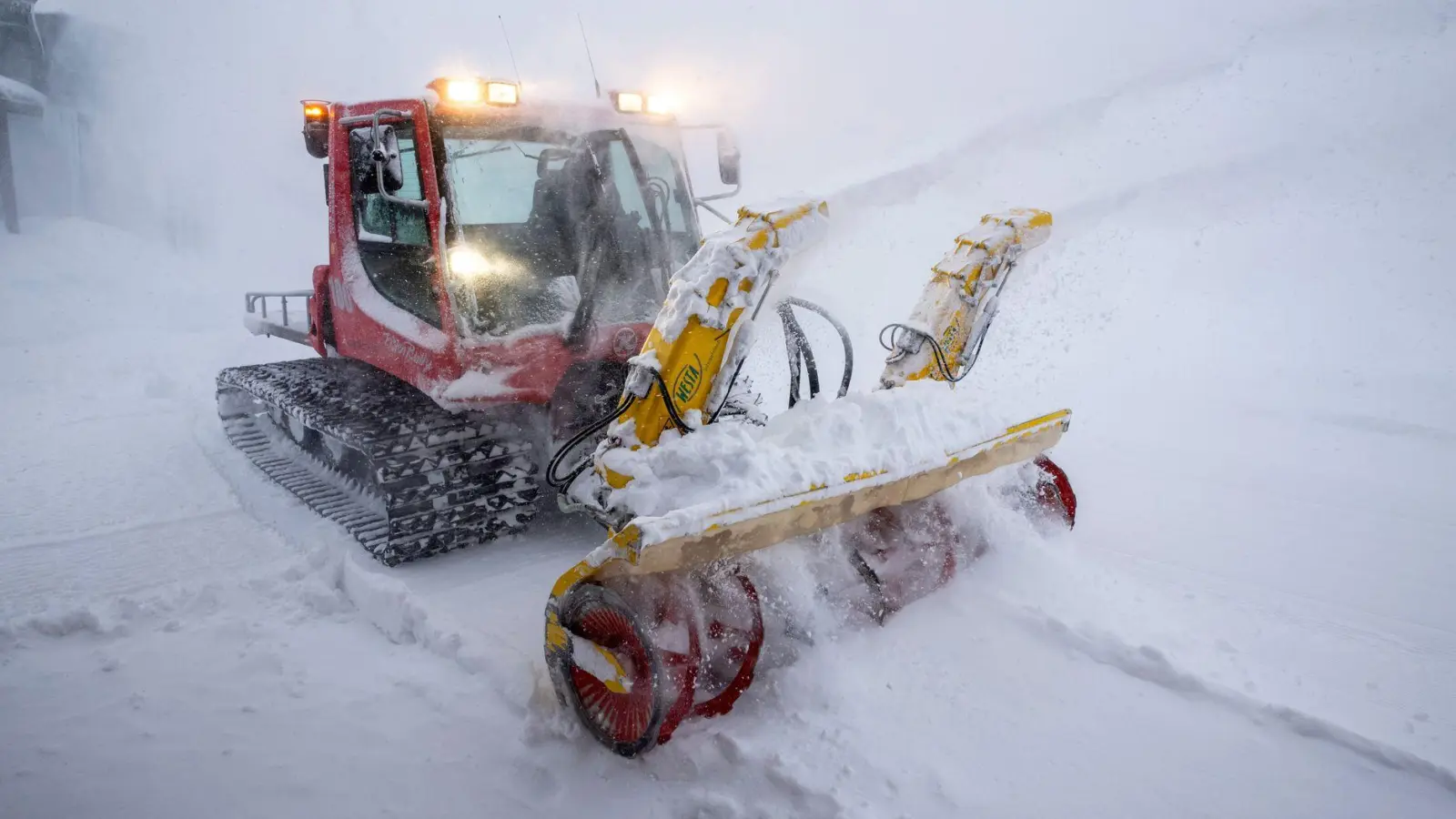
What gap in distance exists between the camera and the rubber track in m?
3.83

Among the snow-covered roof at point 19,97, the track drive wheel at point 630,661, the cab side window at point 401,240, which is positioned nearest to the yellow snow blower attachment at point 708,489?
the track drive wheel at point 630,661

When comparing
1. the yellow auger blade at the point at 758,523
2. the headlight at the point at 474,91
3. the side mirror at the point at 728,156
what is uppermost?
the headlight at the point at 474,91

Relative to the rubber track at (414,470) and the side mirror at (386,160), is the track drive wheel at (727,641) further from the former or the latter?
the side mirror at (386,160)

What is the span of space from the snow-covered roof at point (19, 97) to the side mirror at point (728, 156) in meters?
17.9

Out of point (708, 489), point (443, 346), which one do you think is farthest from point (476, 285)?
point (708, 489)

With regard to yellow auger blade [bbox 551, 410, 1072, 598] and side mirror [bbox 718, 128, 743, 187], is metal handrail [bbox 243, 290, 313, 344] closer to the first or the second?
side mirror [bbox 718, 128, 743, 187]

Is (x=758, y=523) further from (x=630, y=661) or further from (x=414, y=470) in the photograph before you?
(x=414, y=470)

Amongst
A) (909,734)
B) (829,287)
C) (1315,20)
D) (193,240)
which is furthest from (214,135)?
(909,734)

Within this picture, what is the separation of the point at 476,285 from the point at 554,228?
0.55 metres

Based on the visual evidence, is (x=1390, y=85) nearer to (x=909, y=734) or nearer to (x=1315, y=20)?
(x=1315, y=20)

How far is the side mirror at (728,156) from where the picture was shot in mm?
4816

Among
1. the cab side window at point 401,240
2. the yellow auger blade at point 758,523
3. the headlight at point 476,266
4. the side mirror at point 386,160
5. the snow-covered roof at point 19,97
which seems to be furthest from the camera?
the snow-covered roof at point 19,97

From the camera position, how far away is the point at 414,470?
3836 mm

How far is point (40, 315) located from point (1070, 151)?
49.6 feet
